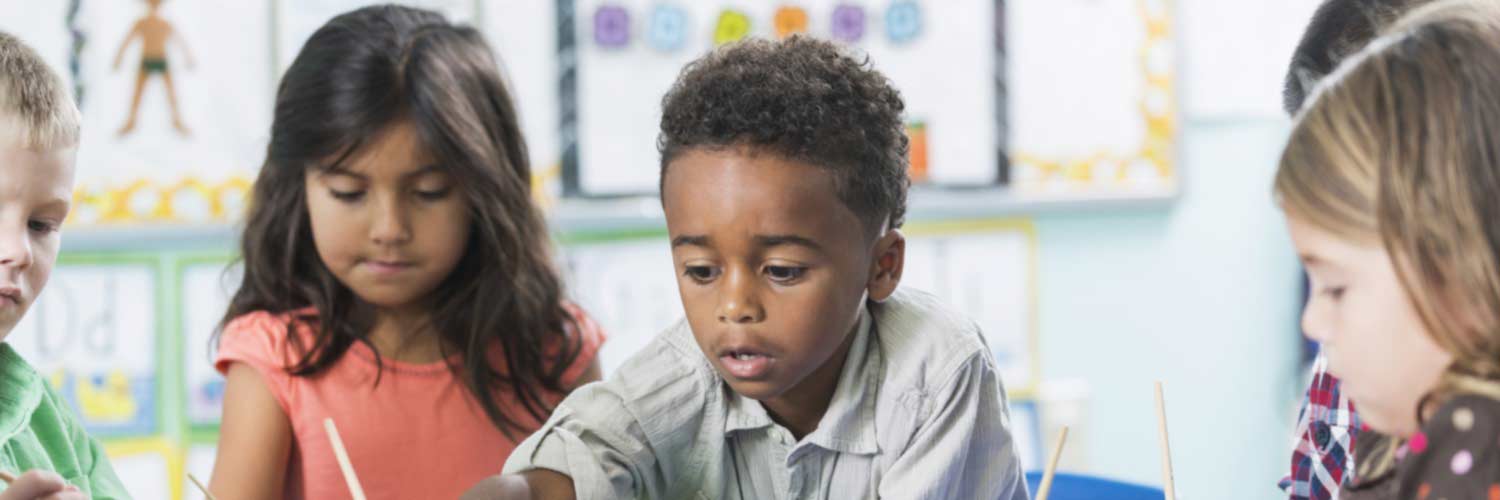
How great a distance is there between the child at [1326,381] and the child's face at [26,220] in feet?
2.95

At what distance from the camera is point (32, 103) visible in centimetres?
104

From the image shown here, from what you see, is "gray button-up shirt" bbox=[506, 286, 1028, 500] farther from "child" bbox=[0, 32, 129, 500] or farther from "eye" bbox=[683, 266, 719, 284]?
"child" bbox=[0, 32, 129, 500]

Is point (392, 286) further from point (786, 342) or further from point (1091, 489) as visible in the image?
point (1091, 489)

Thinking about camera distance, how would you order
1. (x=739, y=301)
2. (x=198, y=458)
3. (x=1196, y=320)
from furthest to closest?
(x=1196, y=320) → (x=198, y=458) → (x=739, y=301)

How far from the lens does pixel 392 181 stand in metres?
1.33

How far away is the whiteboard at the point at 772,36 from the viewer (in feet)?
7.95

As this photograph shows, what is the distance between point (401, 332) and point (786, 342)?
590mm

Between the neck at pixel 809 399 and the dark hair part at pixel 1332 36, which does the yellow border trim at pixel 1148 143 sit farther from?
the neck at pixel 809 399

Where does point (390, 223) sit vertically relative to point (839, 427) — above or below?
above

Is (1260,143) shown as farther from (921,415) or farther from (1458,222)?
(1458,222)

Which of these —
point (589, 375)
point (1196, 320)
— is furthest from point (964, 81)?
point (589, 375)

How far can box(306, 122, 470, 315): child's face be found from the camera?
1.32m

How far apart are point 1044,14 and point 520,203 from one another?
1383mm

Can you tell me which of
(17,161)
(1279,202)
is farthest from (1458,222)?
(17,161)
